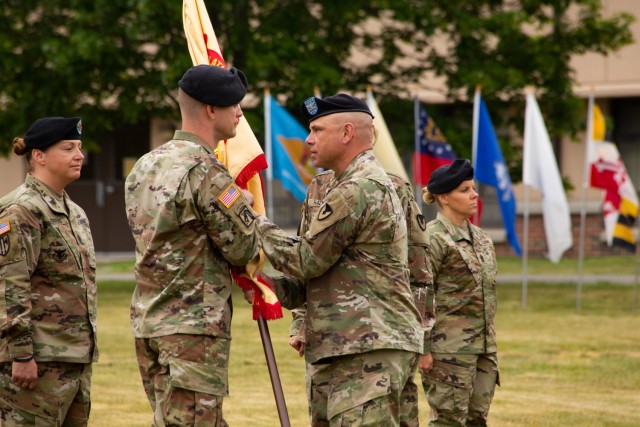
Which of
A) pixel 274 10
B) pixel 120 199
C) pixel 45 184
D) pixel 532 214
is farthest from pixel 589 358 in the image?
pixel 120 199

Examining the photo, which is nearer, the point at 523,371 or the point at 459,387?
the point at 459,387

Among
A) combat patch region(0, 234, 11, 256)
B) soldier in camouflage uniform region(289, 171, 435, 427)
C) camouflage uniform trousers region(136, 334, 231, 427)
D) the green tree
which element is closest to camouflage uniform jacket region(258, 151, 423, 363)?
camouflage uniform trousers region(136, 334, 231, 427)

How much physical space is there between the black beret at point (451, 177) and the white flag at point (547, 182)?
9.34 meters

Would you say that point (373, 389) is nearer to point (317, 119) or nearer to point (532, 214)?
point (317, 119)

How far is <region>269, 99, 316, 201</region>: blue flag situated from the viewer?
18.1m

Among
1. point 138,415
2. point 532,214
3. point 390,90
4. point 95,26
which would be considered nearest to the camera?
point 138,415

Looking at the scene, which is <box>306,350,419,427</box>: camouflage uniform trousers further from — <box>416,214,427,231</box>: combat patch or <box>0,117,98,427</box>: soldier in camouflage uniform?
<box>416,214,427,231</box>: combat patch

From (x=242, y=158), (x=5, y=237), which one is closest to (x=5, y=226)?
(x=5, y=237)

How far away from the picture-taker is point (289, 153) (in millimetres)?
18141

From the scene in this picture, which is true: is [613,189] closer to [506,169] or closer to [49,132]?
[506,169]

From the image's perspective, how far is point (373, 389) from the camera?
507 centimetres

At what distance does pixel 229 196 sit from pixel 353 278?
2.49 ft

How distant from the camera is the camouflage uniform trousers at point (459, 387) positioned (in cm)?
732

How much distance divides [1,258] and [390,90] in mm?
16534
